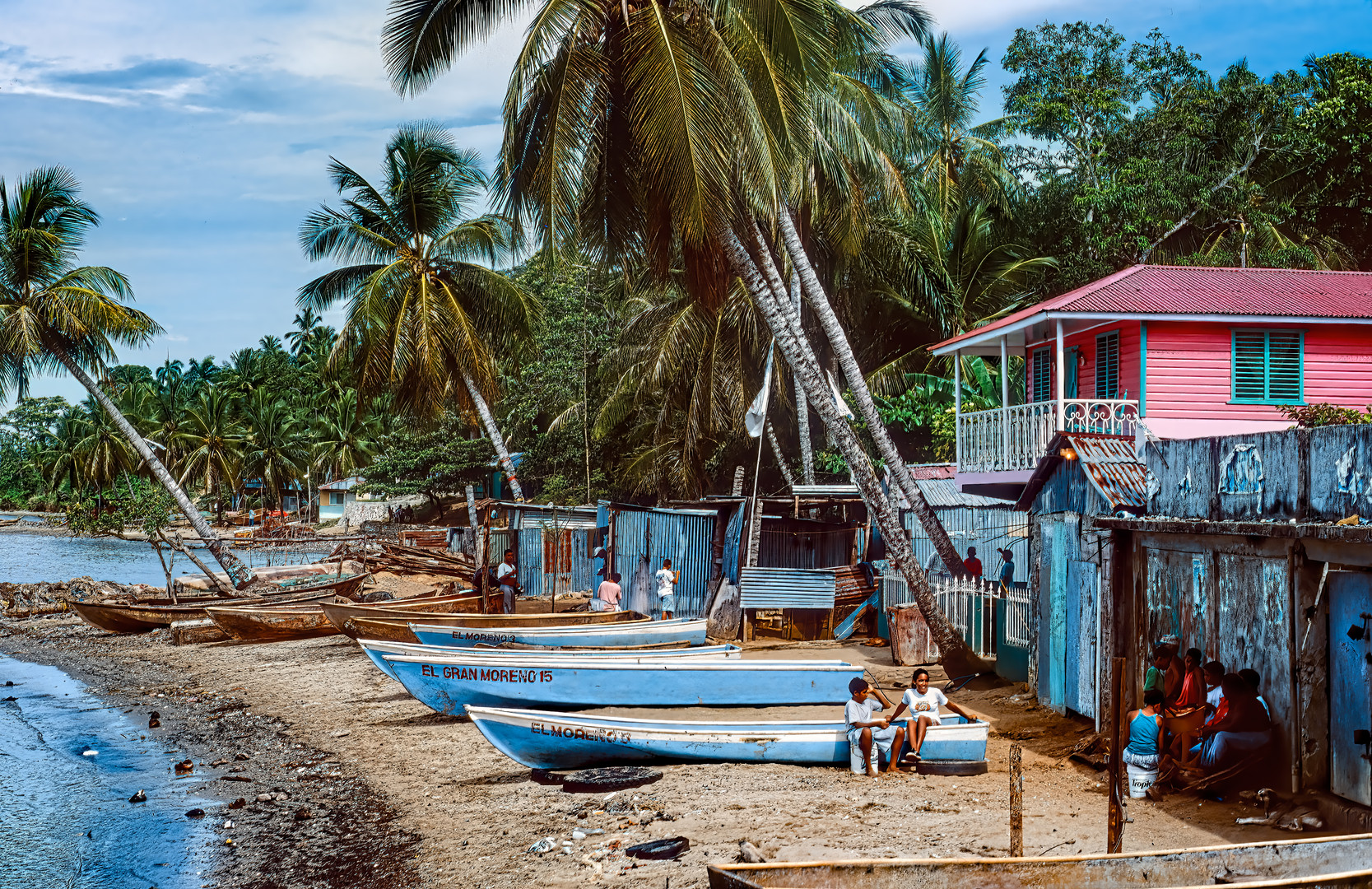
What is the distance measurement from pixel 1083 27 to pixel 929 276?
8874mm

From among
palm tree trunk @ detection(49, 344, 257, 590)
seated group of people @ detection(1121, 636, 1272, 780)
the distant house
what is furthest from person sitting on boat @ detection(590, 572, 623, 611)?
the distant house

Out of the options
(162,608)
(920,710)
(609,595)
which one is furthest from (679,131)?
(162,608)

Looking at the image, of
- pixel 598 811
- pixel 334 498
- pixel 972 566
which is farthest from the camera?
pixel 334 498

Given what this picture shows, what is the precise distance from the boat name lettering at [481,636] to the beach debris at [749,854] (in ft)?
31.7

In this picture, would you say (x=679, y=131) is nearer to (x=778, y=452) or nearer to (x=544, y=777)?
(x=544, y=777)

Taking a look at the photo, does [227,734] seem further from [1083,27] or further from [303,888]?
[1083,27]

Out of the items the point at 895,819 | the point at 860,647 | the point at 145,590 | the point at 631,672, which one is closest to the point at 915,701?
the point at 895,819

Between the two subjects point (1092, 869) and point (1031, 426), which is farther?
point (1031, 426)

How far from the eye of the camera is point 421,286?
28078mm

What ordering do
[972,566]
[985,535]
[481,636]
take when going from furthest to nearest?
[985,535] → [481,636] → [972,566]

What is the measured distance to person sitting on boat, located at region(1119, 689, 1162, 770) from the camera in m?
9.46

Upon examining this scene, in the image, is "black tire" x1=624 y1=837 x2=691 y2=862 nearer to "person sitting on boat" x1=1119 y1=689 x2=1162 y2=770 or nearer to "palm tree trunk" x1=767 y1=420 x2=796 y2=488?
"person sitting on boat" x1=1119 y1=689 x2=1162 y2=770

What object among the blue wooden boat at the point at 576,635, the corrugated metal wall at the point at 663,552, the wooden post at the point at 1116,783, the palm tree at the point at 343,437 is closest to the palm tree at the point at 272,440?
the palm tree at the point at 343,437

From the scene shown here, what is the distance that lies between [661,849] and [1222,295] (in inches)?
657
